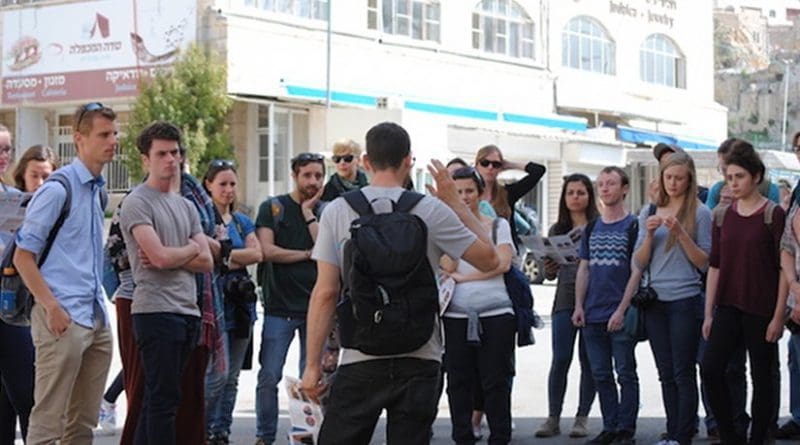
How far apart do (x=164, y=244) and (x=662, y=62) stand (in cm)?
5317

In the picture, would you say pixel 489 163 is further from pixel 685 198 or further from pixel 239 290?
pixel 239 290

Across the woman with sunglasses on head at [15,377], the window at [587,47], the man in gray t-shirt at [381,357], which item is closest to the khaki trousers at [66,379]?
the woman with sunglasses on head at [15,377]

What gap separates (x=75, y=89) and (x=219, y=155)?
5385 millimetres

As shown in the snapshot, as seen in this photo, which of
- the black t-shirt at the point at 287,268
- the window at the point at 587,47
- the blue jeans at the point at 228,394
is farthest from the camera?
the window at the point at 587,47

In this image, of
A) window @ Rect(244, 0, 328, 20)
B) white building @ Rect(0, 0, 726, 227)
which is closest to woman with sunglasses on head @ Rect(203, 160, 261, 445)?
white building @ Rect(0, 0, 726, 227)

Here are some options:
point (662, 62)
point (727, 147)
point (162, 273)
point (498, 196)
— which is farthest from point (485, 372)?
point (662, 62)

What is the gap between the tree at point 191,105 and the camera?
39.0 m

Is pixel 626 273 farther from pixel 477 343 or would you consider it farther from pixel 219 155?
pixel 219 155

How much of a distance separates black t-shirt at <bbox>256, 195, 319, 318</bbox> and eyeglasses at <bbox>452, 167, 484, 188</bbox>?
1.18 meters

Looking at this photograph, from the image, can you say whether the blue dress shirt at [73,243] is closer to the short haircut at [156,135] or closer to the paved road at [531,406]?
the short haircut at [156,135]

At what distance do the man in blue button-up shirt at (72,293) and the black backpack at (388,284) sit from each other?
1917mm

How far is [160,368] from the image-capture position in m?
7.79

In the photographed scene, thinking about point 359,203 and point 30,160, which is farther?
point 30,160

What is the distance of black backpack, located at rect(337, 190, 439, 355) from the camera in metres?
Answer: 6.06
